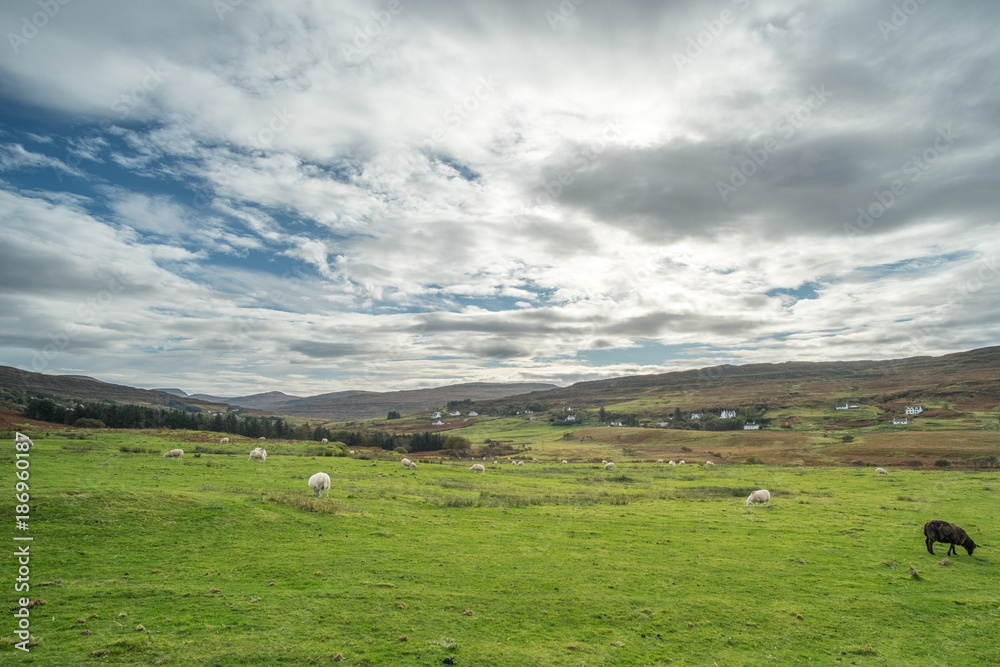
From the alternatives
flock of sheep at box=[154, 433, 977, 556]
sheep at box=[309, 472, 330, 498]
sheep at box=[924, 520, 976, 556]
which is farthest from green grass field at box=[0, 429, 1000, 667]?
sheep at box=[309, 472, 330, 498]

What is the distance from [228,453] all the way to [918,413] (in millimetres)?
160253

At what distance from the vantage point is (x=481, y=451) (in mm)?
102125

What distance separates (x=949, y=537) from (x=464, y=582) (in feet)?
71.0

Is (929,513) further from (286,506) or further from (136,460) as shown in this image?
(136,460)

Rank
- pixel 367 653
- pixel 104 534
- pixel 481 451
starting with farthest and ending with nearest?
pixel 481 451 → pixel 104 534 → pixel 367 653

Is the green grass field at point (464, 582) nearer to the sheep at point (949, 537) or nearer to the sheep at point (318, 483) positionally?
the sheep at point (949, 537)

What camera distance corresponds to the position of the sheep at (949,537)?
2134 centimetres

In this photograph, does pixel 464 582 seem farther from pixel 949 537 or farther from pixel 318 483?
pixel 949 537

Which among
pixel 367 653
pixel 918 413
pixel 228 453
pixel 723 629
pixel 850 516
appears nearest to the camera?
pixel 367 653

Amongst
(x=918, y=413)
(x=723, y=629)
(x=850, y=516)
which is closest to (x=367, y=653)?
(x=723, y=629)

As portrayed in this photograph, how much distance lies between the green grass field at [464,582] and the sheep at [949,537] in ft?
1.77

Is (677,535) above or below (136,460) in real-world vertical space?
below

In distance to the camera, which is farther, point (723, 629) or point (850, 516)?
point (850, 516)

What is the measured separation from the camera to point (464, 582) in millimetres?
16141
